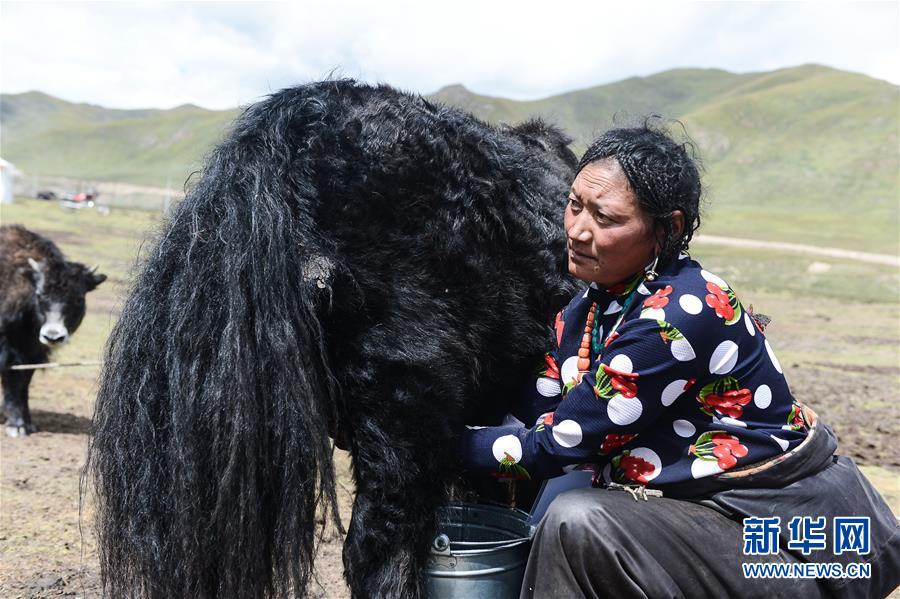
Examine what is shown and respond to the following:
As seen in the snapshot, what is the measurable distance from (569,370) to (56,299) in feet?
17.0

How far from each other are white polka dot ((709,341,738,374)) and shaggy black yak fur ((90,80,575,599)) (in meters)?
0.57

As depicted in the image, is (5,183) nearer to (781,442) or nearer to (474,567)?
(474,567)

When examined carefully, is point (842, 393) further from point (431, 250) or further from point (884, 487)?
point (431, 250)

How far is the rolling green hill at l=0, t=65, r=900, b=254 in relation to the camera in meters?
49.6

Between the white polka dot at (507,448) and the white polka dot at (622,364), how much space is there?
0.34 m

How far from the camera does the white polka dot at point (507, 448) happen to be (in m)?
2.10

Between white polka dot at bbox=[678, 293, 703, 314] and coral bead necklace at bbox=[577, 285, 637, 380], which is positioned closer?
white polka dot at bbox=[678, 293, 703, 314]

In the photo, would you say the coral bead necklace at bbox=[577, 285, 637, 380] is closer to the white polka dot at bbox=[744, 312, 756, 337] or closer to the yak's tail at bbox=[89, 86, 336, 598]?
the white polka dot at bbox=[744, 312, 756, 337]

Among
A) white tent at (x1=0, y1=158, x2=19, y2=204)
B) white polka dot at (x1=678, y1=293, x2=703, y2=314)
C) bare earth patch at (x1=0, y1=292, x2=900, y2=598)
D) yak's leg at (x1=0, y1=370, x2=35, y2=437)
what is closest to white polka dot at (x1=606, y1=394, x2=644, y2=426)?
white polka dot at (x1=678, y1=293, x2=703, y2=314)

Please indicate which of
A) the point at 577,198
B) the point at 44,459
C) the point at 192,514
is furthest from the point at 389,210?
the point at 44,459

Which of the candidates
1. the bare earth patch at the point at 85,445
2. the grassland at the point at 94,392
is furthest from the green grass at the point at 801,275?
the bare earth patch at the point at 85,445

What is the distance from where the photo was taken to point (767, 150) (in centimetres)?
7538

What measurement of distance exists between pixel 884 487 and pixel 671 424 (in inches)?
144

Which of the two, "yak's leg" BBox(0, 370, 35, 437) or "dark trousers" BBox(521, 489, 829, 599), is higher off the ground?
"dark trousers" BBox(521, 489, 829, 599)
